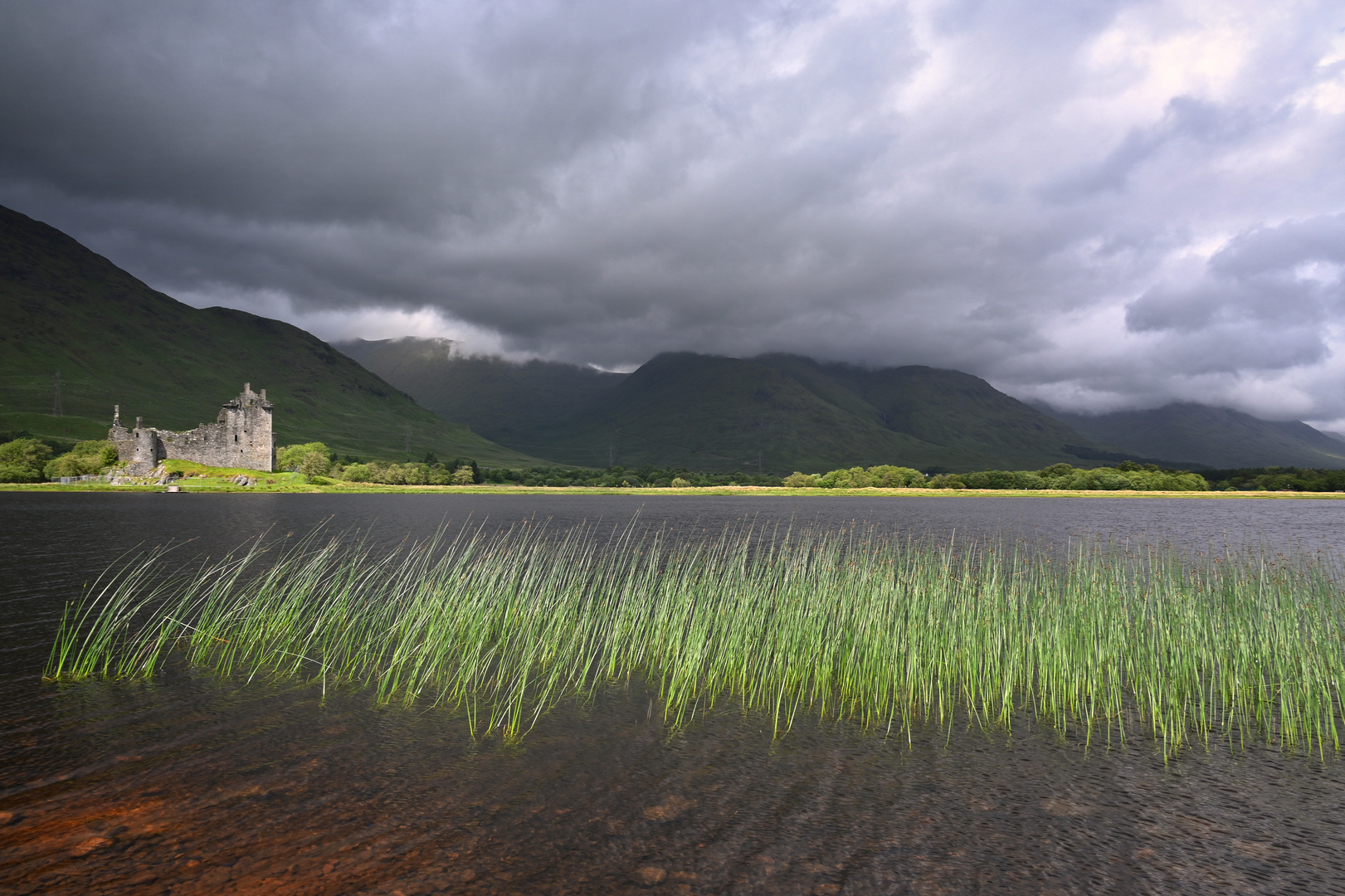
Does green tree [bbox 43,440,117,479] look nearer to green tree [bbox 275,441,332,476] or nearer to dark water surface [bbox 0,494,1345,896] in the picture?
green tree [bbox 275,441,332,476]

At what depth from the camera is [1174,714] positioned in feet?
35.1

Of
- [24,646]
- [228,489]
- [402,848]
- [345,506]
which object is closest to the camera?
[402,848]

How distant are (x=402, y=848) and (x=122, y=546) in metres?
31.3

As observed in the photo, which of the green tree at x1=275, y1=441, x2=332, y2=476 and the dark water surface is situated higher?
the green tree at x1=275, y1=441, x2=332, y2=476

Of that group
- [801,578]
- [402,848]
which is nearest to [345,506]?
[801,578]

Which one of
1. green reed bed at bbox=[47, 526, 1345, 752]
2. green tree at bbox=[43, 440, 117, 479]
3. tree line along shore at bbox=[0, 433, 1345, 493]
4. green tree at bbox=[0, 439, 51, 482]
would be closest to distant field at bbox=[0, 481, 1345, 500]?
tree line along shore at bbox=[0, 433, 1345, 493]

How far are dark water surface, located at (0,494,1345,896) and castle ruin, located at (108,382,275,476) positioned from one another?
Answer: 117088 millimetres

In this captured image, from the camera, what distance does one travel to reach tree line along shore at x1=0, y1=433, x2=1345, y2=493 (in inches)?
3838

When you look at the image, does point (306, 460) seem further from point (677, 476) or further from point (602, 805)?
point (602, 805)

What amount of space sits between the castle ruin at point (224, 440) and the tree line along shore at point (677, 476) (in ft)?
10.3

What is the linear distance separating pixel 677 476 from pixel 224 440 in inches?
3615

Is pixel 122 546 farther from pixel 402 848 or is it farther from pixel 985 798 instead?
pixel 985 798

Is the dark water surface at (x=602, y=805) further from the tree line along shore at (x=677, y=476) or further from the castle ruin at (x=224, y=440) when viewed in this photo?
the castle ruin at (x=224, y=440)

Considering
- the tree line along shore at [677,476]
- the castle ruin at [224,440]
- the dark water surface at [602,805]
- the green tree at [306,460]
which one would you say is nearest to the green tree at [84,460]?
the tree line along shore at [677,476]
